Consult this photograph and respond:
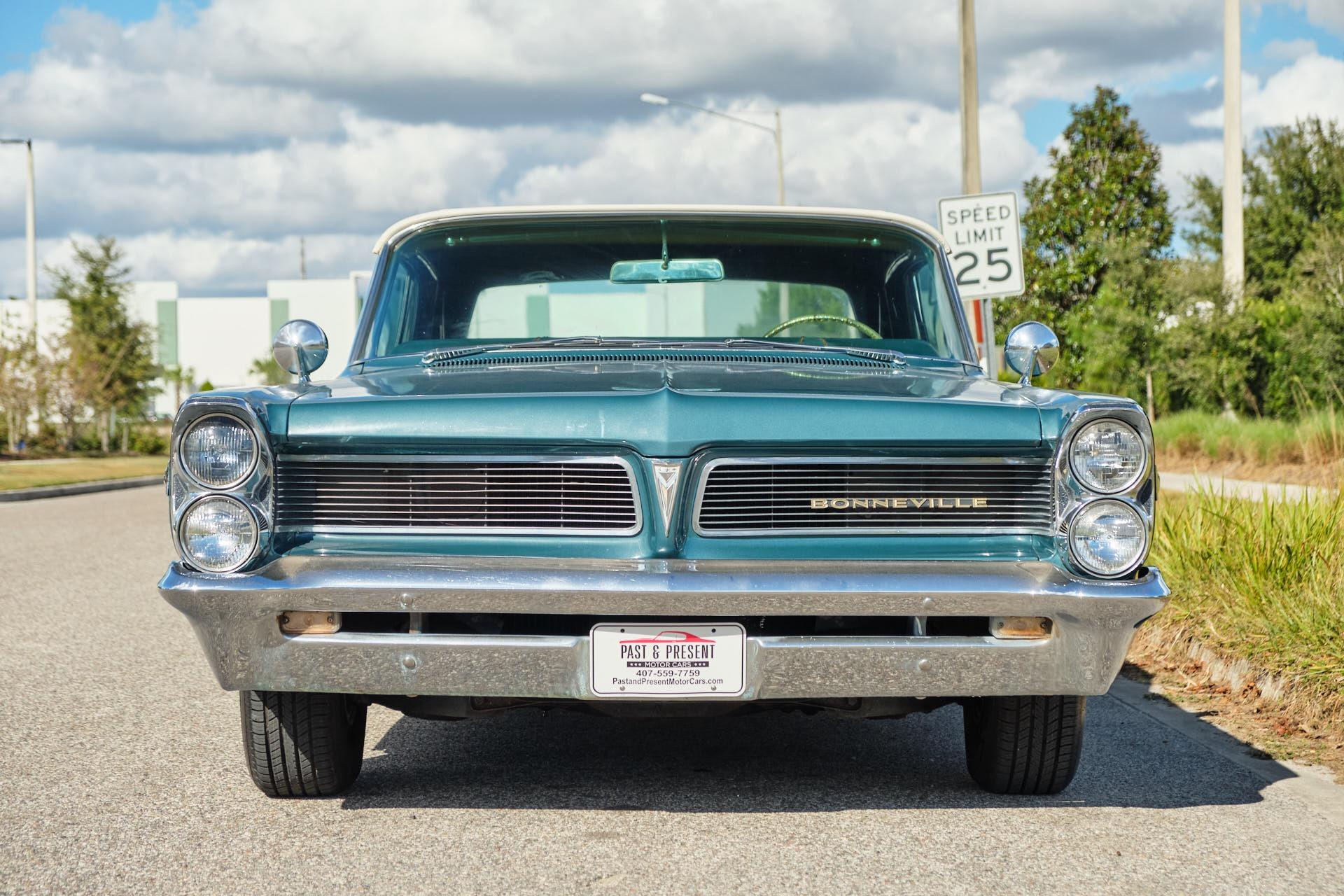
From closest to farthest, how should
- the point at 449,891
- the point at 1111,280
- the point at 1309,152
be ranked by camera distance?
the point at 449,891 < the point at 1111,280 < the point at 1309,152

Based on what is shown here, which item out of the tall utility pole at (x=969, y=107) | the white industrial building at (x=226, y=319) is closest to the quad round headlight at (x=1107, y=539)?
the tall utility pole at (x=969, y=107)

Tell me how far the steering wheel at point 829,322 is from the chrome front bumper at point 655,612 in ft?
4.96

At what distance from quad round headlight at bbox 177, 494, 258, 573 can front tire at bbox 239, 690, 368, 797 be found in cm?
41

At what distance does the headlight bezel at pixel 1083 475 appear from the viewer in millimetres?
3473

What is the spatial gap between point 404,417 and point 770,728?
2116 millimetres

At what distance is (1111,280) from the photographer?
1884 centimetres

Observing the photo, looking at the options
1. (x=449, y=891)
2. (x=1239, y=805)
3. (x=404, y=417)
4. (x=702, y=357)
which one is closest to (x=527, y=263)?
(x=702, y=357)

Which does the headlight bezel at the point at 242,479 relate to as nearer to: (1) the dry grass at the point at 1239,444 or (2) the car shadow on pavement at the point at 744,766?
(2) the car shadow on pavement at the point at 744,766

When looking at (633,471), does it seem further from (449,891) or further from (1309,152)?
(1309,152)

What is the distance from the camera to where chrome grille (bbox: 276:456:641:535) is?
11.4 ft

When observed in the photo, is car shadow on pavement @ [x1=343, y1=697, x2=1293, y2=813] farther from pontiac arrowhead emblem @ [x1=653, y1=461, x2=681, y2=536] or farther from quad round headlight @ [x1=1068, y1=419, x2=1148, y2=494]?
quad round headlight @ [x1=1068, y1=419, x2=1148, y2=494]

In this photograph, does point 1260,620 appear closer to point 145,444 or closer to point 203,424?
point 203,424

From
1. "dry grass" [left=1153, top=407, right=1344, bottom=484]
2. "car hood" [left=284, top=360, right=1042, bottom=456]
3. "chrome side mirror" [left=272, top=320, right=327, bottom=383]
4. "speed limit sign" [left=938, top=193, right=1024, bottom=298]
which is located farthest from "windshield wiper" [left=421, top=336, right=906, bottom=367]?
"dry grass" [left=1153, top=407, right=1344, bottom=484]

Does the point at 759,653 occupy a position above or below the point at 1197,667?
above
